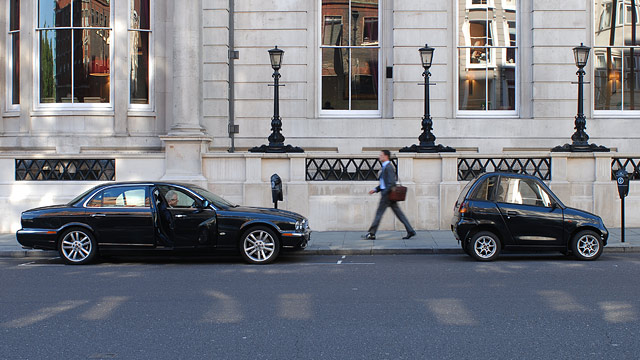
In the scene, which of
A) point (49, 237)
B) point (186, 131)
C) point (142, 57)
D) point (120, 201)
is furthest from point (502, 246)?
point (142, 57)

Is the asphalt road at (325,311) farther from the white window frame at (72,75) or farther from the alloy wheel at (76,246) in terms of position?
the white window frame at (72,75)

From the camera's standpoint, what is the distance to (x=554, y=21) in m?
19.8

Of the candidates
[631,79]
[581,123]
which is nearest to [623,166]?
[581,123]

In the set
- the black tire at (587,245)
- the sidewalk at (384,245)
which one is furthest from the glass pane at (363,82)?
the black tire at (587,245)

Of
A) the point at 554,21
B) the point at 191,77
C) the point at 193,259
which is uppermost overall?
the point at 554,21

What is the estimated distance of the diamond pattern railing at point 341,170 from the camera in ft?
53.7

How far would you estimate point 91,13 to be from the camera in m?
19.6

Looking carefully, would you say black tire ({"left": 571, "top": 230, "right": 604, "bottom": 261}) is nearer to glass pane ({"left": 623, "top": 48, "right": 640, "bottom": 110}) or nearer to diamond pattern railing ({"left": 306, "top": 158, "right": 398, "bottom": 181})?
diamond pattern railing ({"left": 306, "top": 158, "right": 398, "bottom": 181})

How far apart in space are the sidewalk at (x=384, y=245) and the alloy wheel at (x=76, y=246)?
5.96 ft

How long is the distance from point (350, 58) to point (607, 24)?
772 centimetres

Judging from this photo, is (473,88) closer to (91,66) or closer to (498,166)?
(498,166)

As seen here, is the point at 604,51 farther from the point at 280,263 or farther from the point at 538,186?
the point at 280,263

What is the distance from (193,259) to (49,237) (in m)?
2.50

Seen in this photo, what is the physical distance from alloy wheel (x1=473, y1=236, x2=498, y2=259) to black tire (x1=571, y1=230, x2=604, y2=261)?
4.38 ft
